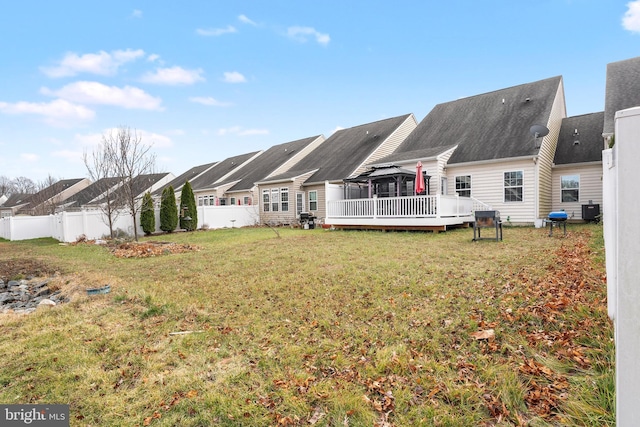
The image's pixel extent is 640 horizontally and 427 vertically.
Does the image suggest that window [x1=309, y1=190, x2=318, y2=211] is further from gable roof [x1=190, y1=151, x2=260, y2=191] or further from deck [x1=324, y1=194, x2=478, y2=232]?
gable roof [x1=190, y1=151, x2=260, y2=191]

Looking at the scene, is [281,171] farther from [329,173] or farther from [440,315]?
[440,315]

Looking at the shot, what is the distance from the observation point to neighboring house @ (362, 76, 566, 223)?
1384 cm

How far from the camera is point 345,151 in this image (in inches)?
887

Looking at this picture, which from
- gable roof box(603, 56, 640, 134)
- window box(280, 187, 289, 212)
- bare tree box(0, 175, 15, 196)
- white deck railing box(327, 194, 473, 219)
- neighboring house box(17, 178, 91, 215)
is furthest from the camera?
bare tree box(0, 175, 15, 196)

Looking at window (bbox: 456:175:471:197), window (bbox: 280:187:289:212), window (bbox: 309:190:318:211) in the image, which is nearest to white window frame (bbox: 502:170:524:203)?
window (bbox: 456:175:471:197)

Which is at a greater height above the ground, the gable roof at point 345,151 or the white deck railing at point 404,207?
the gable roof at point 345,151

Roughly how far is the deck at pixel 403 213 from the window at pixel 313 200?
16.3ft

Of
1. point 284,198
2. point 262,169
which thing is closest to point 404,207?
point 284,198

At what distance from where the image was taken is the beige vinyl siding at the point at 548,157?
1383 centimetres

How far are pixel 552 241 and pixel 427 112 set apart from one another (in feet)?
46.8

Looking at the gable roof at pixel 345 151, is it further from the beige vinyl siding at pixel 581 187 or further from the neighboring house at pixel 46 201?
the neighboring house at pixel 46 201

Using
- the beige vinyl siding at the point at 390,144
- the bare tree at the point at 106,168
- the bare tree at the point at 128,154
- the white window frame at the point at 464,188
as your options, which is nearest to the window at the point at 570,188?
the white window frame at the point at 464,188

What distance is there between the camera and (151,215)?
61.3ft

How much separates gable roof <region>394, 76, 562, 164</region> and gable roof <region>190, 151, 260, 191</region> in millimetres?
18510
